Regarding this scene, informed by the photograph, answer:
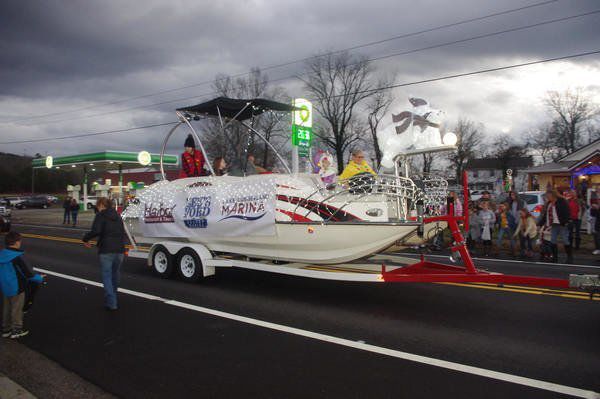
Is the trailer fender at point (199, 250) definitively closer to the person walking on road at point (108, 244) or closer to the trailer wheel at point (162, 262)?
the trailer wheel at point (162, 262)

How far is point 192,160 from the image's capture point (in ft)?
30.3

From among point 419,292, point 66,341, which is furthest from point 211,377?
point 419,292

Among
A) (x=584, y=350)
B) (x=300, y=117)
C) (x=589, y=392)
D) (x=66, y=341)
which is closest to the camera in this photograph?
(x=589, y=392)

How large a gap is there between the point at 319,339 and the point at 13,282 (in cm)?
377

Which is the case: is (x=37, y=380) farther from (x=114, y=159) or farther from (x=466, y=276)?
(x=114, y=159)

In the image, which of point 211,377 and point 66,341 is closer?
point 211,377

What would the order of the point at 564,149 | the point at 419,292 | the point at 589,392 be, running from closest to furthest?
the point at 589,392
the point at 419,292
the point at 564,149

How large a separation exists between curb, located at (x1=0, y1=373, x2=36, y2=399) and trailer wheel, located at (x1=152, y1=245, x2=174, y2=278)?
15.2 ft

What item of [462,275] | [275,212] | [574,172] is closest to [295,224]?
[275,212]

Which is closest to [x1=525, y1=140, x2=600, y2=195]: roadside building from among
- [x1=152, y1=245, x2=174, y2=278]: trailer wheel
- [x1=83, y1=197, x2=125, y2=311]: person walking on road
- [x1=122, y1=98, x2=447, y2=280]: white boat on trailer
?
[x1=122, y1=98, x2=447, y2=280]: white boat on trailer

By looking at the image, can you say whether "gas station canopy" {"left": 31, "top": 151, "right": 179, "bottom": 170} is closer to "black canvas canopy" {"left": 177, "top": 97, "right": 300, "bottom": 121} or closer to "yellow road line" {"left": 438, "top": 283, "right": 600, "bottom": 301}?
"black canvas canopy" {"left": 177, "top": 97, "right": 300, "bottom": 121}

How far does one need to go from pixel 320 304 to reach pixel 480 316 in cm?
230

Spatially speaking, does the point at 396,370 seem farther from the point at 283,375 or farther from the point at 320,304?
the point at 320,304

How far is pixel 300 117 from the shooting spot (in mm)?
21891
